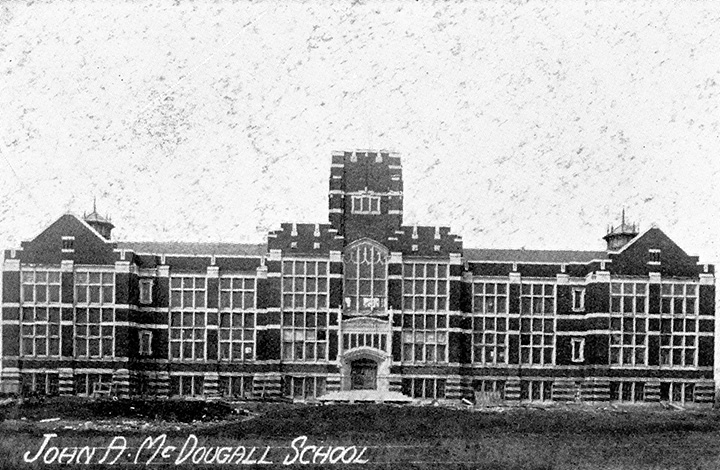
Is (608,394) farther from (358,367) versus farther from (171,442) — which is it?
(171,442)

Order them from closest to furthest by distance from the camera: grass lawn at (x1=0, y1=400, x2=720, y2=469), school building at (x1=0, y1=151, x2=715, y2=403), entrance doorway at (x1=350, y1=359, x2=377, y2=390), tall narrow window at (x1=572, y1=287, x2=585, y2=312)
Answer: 1. grass lawn at (x1=0, y1=400, x2=720, y2=469)
2. school building at (x1=0, y1=151, x2=715, y2=403)
3. entrance doorway at (x1=350, y1=359, x2=377, y2=390)
4. tall narrow window at (x1=572, y1=287, x2=585, y2=312)

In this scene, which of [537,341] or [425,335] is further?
[537,341]

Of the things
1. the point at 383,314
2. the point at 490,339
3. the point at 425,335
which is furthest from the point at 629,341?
the point at 383,314

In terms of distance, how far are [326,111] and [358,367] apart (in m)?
14.1

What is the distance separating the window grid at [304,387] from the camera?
45.3m

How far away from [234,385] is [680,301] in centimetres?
1871

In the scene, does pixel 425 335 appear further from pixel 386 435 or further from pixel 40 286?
pixel 40 286

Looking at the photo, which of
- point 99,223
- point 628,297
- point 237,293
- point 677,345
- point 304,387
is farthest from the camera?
point 628,297

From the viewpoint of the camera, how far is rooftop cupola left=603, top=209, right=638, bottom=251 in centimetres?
4806

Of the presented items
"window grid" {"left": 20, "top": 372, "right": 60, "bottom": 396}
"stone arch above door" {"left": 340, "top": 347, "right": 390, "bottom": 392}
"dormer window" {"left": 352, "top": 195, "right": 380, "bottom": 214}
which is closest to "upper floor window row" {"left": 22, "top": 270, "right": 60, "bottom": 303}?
"window grid" {"left": 20, "top": 372, "right": 60, "bottom": 396}

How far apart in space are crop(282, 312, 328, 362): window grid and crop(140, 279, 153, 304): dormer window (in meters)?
5.52

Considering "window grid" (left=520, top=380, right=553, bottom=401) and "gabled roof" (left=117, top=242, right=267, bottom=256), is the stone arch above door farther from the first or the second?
"window grid" (left=520, top=380, right=553, bottom=401)

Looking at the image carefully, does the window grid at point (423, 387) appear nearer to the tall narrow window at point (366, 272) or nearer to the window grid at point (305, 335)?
the tall narrow window at point (366, 272)

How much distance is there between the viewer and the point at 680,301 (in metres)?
46.6
